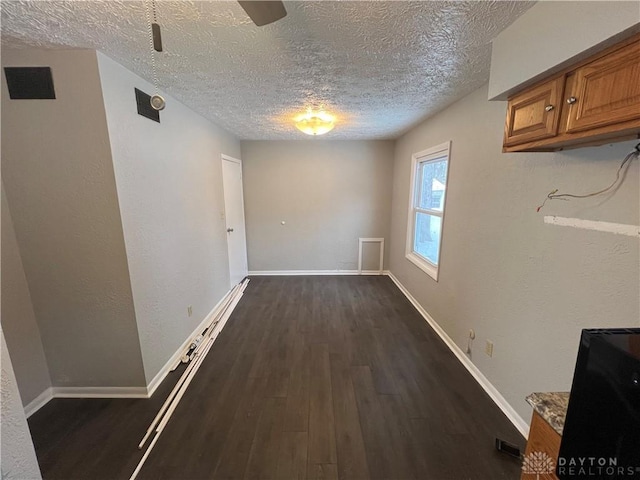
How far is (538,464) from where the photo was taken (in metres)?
0.90

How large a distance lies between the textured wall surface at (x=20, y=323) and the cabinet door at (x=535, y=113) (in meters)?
3.08

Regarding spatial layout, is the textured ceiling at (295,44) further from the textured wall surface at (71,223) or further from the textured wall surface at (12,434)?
the textured wall surface at (12,434)

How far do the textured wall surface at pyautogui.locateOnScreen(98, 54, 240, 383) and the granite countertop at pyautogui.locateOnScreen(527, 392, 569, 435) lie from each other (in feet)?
7.69

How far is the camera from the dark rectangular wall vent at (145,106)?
1857 mm

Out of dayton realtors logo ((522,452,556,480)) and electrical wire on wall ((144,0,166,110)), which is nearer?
dayton realtors logo ((522,452,556,480))

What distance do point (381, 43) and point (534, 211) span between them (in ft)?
4.42

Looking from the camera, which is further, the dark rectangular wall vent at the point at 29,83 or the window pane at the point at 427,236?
the window pane at the point at 427,236

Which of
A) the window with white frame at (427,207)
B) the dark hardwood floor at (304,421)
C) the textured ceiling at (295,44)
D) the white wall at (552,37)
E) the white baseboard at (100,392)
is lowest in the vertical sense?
the dark hardwood floor at (304,421)

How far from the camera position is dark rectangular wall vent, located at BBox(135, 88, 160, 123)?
73.1 inches

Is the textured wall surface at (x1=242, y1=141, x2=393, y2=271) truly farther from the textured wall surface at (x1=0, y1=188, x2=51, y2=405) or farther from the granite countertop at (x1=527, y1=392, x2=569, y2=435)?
the granite countertop at (x1=527, y1=392, x2=569, y2=435)

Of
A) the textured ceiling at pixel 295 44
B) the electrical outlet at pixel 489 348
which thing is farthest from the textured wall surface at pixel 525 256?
the textured ceiling at pixel 295 44

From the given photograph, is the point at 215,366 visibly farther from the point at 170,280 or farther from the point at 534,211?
the point at 534,211

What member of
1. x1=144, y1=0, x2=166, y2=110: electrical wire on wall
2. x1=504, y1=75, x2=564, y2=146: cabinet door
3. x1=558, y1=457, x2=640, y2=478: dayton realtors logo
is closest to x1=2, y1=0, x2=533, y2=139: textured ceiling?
x1=144, y1=0, x2=166, y2=110: electrical wire on wall

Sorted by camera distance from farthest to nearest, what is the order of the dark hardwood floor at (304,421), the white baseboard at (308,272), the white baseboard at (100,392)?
the white baseboard at (308,272) < the white baseboard at (100,392) < the dark hardwood floor at (304,421)
